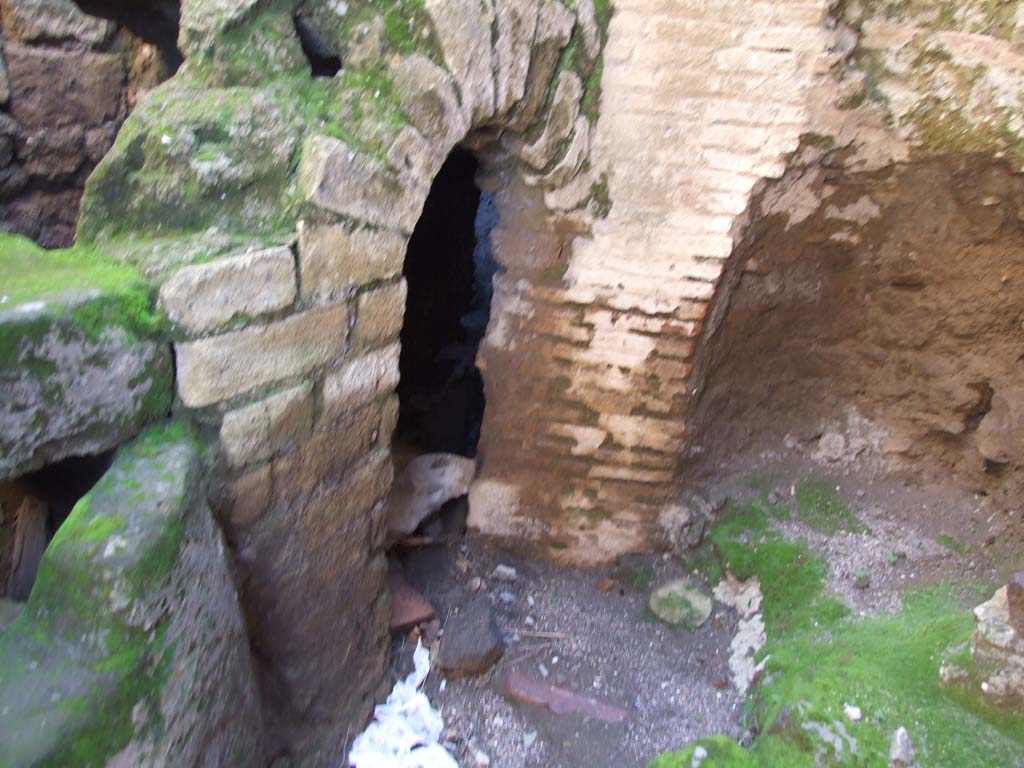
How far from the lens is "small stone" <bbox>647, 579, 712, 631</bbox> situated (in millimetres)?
2768

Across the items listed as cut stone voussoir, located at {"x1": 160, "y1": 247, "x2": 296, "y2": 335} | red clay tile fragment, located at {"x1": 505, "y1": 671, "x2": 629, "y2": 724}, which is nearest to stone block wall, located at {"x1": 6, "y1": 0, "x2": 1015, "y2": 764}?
cut stone voussoir, located at {"x1": 160, "y1": 247, "x2": 296, "y2": 335}

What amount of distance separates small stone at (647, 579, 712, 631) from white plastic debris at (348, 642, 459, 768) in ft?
2.96

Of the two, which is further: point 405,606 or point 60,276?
point 405,606

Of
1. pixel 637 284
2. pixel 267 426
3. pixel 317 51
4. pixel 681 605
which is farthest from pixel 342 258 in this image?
pixel 681 605

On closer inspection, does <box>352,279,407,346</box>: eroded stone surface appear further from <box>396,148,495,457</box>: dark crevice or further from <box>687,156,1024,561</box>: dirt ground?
<box>396,148,495,457</box>: dark crevice

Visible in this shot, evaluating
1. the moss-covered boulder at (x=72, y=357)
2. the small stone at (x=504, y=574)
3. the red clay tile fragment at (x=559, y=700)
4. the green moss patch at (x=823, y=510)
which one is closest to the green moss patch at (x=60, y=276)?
the moss-covered boulder at (x=72, y=357)

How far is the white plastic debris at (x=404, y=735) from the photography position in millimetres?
2193

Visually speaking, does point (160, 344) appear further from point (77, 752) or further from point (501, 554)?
point (501, 554)

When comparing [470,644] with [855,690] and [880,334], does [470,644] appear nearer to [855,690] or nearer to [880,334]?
[855,690]

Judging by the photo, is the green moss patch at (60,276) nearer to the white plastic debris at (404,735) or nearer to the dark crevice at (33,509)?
the dark crevice at (33,509)

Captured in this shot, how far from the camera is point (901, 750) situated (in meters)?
1.76

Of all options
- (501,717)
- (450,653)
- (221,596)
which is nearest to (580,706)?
(501,717)

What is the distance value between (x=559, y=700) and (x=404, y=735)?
A: 1.69ft

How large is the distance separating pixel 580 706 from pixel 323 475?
1.20 meters
